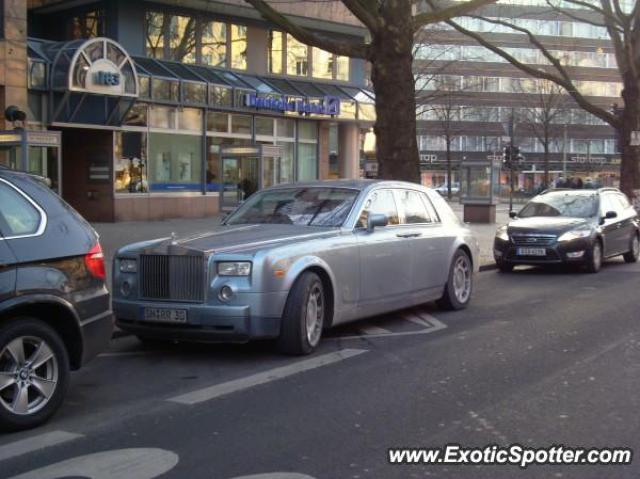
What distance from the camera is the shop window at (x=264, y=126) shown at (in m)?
27.6

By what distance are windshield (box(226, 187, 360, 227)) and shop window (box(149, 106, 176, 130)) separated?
15731mm

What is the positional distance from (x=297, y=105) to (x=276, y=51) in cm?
242

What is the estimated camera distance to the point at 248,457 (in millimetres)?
4648

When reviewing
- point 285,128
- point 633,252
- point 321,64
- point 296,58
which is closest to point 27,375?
point 633,252

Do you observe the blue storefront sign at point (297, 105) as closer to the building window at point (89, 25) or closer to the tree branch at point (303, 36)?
the building window at point (89, 25)

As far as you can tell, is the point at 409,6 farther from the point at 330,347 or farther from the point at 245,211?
the point at 330,347

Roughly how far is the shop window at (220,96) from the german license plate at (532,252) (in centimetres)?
1362

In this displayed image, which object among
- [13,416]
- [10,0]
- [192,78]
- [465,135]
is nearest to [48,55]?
[10,0]

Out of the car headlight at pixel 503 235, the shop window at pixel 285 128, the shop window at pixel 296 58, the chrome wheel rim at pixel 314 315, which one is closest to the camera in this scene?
the chrome wheel rim at pixel 314 315

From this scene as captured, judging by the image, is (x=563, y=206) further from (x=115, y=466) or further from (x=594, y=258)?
(x=115, y=466)

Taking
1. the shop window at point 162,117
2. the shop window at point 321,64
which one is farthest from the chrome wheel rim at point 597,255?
the shop window at point 321,64

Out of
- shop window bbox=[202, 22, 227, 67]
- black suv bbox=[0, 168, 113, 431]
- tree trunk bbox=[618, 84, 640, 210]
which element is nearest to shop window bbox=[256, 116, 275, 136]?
shop window bbox=[202, 22, 227, 67]

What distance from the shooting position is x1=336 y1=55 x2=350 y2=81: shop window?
30.8 metres

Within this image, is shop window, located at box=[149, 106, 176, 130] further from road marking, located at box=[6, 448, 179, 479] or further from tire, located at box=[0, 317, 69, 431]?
road marking, located at box=[6, 448, 179, 479]
